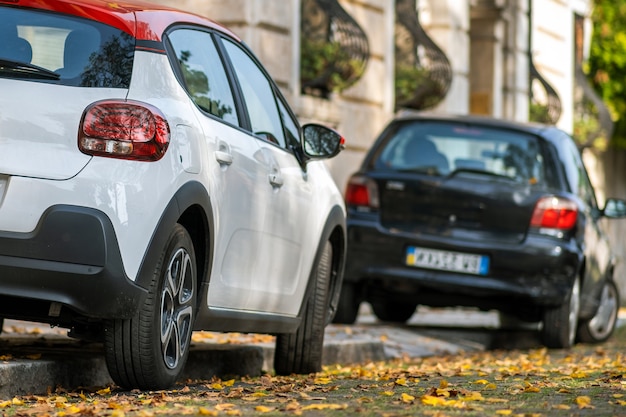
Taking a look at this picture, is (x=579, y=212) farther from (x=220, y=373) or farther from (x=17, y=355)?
(x=17, y=355)

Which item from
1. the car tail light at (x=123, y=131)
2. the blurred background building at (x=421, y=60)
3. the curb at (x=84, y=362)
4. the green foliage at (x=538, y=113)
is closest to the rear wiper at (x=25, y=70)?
the car tail light at (x=123, y=131)

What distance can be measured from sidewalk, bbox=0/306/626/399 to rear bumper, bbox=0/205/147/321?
1.75 ft

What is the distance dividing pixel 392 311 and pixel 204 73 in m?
7.14

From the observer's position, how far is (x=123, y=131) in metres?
5.89

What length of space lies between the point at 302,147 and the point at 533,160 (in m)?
4.03

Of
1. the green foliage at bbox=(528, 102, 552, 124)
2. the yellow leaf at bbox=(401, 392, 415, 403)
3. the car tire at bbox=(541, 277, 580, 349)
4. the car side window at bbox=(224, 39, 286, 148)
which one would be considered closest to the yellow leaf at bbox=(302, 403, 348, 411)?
the yellow leaf at bbox=(401, 392, 415, 403)

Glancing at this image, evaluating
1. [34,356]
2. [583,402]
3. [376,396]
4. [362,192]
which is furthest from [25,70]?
[362,192]

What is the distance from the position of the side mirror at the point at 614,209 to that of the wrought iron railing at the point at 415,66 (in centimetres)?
587

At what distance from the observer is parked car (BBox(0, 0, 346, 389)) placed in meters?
5.73

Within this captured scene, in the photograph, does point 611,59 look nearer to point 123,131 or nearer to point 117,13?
point 117,13

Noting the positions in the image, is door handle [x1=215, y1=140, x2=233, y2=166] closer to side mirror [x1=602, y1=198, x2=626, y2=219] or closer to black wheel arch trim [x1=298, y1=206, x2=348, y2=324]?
black wheel arch trim [x1=298, y1=206, x2=348, y2=324]

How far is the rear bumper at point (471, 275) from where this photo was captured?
11.0 meters

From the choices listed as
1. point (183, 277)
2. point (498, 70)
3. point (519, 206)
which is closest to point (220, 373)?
point (183, 277)

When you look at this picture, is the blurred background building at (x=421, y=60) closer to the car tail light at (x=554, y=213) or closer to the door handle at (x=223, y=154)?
the car tail light at (x=554, y=213)
